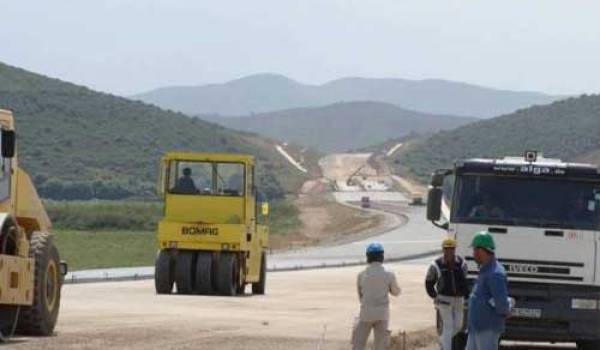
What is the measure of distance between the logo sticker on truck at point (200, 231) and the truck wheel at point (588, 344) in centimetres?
1495

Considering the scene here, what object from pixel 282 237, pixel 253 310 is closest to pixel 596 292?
pixel 253 310

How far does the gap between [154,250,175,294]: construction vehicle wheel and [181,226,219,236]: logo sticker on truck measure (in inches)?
28.0

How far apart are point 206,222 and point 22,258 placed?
15.4 metres

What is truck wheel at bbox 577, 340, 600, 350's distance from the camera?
23.8 m

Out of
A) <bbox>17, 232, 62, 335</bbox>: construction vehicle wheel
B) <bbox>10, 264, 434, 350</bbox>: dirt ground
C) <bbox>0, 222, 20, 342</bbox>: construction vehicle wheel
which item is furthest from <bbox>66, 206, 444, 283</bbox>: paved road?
<bbox>0, 222, 20, 342</bbox>: construction vehicle wheel

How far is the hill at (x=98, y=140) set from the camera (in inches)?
5502

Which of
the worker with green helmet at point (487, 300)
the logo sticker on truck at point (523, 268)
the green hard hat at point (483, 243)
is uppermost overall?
the green hard hat at point (483, 243)

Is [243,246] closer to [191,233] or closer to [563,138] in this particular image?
[191,233]

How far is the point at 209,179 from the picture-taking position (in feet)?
130

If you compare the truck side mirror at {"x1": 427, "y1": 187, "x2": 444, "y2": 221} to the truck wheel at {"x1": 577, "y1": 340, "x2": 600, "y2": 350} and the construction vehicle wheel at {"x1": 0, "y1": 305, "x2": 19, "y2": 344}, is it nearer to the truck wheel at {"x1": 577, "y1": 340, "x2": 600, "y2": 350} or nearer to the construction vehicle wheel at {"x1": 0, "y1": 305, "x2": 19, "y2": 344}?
the truck wheel at {"x1": 577, "y1": 340, "x2": 600, "y2": 350}

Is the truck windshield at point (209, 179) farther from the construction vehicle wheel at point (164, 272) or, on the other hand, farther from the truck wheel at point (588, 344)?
the truck wheel at point (588, 344)

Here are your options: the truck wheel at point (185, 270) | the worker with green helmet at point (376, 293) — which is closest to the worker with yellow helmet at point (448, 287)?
the worker with green helmet at point (376, 293)

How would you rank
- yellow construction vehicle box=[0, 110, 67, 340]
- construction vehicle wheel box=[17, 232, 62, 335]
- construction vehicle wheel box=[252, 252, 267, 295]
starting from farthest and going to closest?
construction vehicle wheel box=[252, 252, 267, 295] → construction vehicle wheel box=[17, 232, 62, 335] → yellow construction vehicle box=[0, 110, 67, 340]

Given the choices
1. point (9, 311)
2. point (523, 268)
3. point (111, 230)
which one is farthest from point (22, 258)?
point (111, 230)
